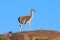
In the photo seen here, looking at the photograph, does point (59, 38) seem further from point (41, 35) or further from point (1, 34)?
point (1, 34)

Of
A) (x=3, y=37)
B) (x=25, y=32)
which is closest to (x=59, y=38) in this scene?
(x=25, y=32)

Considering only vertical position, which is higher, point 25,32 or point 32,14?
point 32,14

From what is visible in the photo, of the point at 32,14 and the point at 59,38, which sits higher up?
the point at 32,14

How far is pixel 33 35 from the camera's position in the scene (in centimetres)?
3434

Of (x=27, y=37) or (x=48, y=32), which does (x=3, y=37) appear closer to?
(x=27, y=37)

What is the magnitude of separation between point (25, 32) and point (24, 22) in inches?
55.9

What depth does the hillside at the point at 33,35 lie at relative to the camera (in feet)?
111

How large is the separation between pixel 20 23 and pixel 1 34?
8.81 feet

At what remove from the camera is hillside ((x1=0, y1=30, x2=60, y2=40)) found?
33938mm

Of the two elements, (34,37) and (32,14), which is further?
(32,14)

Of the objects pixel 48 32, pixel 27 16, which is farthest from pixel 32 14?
pixel 48 32

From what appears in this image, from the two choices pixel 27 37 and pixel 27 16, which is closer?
pixel 27 37

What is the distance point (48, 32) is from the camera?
35375 mm

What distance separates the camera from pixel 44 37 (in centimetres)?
3453
